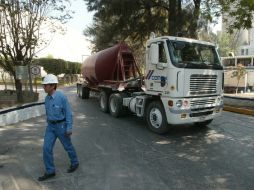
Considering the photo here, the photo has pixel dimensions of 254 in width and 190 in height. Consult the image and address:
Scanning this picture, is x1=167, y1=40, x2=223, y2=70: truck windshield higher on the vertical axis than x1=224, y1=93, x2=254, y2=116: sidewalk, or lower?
higher

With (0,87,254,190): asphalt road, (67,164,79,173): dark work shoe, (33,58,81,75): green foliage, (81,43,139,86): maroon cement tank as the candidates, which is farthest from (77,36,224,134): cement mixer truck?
(33,58,81,75): green foliage

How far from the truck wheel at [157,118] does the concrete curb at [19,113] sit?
4844 millimetres

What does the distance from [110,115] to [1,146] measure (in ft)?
17.4

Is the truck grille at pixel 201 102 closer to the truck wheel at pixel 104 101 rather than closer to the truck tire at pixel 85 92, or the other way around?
the truck wheel at pixel 104 101

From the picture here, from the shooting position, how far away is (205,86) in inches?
322

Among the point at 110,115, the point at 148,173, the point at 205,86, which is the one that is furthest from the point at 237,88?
the point at 148,173

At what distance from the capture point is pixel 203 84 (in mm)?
8109

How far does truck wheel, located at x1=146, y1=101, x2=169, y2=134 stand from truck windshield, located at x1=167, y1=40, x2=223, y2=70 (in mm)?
1445

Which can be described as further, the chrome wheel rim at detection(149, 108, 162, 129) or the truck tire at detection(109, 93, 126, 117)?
the truck tire at detection(109, 93, 126, 117)

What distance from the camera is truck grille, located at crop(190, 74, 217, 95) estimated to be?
7.87m

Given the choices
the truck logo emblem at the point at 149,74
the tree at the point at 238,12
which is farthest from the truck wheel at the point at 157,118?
the tree at the point at 238,12

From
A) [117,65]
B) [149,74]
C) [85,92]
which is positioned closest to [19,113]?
[117,65]

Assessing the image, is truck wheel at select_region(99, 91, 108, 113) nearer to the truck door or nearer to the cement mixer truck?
the cement mixer truck

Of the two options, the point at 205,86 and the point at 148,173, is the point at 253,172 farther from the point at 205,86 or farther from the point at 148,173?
the point at 205,86
